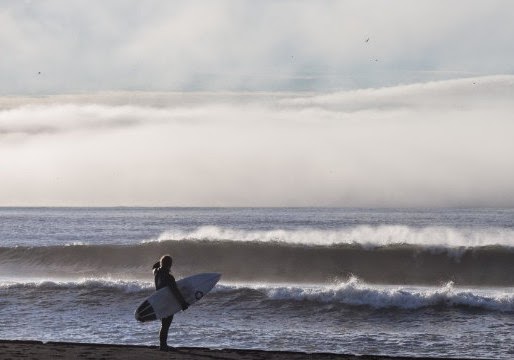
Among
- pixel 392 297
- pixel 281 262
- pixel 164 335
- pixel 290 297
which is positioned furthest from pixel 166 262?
pixel 281 262

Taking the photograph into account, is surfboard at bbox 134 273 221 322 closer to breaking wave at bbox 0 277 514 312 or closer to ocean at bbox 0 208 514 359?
ocean at bbox 0 208 514 359

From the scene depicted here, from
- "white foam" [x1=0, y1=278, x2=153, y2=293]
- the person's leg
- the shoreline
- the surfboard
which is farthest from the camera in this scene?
"white foam" [x1=0, y1=278, x2=153, y2=293]

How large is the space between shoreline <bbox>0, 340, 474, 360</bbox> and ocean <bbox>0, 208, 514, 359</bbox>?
173 cm

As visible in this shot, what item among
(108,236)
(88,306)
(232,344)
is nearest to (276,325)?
(232,344)

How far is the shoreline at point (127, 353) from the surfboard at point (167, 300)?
2.25 feet

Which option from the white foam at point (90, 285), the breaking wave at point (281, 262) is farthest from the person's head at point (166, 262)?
Result: the breaking wave at point (281, 262)

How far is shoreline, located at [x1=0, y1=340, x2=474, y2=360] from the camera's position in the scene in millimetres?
11039

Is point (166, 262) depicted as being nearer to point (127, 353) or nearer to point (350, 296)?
point (127, 353)

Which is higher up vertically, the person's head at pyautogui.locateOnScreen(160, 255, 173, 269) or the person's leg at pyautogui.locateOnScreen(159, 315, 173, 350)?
the person's head at pyautogui.locateOnScreen(160, 255, 173, 269)

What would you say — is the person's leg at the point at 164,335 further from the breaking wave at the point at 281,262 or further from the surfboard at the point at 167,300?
the breaking wave at the point at 281,262

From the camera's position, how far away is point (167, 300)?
12.5 metres

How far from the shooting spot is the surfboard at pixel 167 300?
40.7 ft

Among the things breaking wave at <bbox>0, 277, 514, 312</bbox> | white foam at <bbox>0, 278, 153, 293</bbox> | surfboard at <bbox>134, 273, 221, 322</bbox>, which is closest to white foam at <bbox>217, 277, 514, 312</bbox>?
breaking wave at <bbox>0, 277, 514, 312</bbox>

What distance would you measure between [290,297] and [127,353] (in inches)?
340
